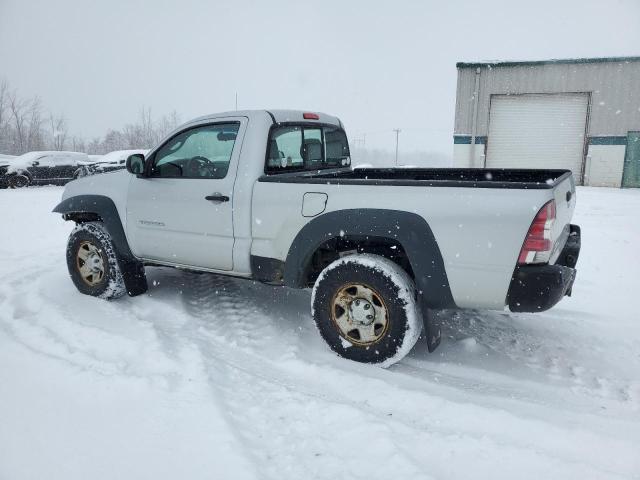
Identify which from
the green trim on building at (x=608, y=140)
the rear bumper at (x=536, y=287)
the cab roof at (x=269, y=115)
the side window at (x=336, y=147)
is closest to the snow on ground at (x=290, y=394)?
the rear bumper at (x=536, y=287)

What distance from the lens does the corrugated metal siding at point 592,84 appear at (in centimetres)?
1869

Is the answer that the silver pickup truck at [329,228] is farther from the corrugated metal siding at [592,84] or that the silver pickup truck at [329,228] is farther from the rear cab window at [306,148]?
the corrugated metal siding at [592,84]

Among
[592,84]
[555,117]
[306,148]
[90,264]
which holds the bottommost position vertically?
[90,264]

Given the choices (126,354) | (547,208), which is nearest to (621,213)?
(547,208)

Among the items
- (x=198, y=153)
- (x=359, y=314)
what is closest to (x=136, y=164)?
(x=198, y=153)

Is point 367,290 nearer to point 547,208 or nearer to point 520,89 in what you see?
point 547,208

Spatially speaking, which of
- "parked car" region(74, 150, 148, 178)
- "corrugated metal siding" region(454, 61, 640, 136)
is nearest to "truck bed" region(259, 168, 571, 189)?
"parked car" region(74, 150, 148, 178)

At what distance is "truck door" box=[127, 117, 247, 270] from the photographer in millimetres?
3770

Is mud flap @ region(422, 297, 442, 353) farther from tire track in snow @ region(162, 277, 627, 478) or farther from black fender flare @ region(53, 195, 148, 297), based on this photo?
black fender flare @ region(53, 195, 148, 297)

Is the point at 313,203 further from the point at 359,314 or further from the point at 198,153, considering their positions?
the point at 198,153

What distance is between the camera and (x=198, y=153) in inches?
162

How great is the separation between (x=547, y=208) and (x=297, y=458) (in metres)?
1.99

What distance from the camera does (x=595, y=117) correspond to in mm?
19125

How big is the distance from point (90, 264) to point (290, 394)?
2.92 metres
